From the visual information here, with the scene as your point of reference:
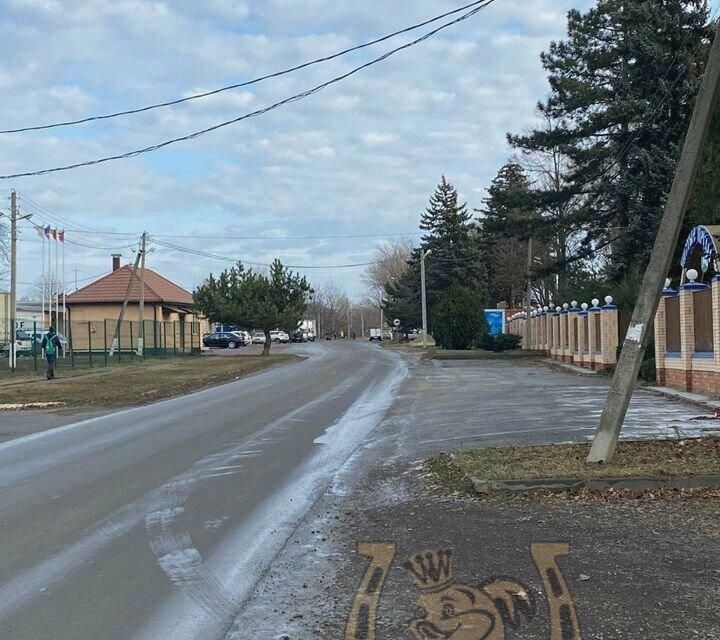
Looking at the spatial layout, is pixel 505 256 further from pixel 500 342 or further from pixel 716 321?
pixel 716 321

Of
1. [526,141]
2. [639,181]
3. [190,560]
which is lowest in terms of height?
[190,560]

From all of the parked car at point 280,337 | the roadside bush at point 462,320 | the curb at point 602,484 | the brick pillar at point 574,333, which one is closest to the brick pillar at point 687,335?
the curb at point 602,484

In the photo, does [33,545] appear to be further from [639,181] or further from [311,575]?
[639,181]

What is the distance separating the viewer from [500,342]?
4569 cm

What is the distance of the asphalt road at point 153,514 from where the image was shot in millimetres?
4980

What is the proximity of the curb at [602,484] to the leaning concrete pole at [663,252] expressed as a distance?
3.05ft

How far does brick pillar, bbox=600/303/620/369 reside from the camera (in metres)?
26.8

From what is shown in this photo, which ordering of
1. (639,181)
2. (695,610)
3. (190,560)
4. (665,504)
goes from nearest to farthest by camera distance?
1. (695,610)
2. (190,560)
3. (665,504)
4. (639,181)

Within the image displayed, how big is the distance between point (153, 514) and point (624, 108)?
1046 inches

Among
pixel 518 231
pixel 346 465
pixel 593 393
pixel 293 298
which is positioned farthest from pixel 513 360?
pixel 346 465

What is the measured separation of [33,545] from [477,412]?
9.83 meters

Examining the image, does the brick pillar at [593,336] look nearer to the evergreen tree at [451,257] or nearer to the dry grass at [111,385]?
the dry grass at [111,385]

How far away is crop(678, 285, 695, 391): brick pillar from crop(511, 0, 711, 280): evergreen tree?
913 centimetres

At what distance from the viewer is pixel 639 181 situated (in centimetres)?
2900
